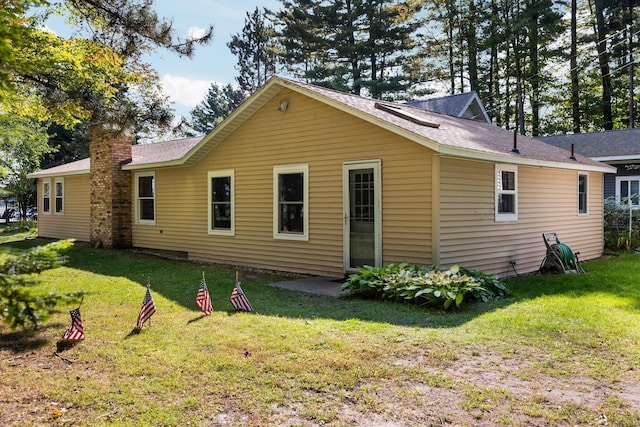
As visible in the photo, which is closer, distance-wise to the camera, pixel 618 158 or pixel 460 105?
pixel 618 158

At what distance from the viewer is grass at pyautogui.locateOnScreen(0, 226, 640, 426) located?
329 cm

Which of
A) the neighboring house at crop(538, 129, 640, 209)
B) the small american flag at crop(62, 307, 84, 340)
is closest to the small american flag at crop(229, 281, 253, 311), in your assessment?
the small american flag at crop(62, 307, 84, 340)

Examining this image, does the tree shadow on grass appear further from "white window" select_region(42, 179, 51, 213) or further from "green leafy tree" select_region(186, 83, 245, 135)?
"green leafy tree" select_region(186, 83, 245, 135)

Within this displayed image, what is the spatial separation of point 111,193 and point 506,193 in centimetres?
1093

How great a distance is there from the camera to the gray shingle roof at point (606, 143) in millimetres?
17034

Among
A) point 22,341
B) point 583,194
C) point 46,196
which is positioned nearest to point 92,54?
point 22,341

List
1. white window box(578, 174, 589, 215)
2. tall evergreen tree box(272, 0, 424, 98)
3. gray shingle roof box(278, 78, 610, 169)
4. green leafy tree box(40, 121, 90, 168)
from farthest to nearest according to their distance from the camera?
green leafy tree box(40, 121, 90, 168) → tall evergreen tree box(272, 0, 424, 98) → white window box(578, 174, 589, 215) → gray shingle roof box(278, 78, 610, 169)

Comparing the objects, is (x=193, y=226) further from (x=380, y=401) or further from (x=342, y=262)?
(x=380, y=401)

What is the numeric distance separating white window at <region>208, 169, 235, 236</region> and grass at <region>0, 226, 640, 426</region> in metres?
4.55

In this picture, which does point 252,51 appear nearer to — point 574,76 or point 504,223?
point 574,76

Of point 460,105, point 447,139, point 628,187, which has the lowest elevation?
point 628,187

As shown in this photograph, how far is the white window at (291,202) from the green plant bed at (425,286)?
2.48 metres

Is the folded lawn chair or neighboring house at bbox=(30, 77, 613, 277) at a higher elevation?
neighboring house at bbox=(30, 77, 613, 277)

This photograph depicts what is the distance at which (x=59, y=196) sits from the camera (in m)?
18.0
